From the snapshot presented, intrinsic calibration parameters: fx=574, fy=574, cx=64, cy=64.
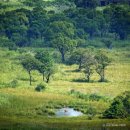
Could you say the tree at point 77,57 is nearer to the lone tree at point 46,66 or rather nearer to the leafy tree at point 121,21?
the lone tree at point 46,66

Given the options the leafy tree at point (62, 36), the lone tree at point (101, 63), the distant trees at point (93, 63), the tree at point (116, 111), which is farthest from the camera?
the leafy tree at point (62, 36)

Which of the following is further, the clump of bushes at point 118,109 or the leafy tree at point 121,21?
the leafy tree at point 121,21

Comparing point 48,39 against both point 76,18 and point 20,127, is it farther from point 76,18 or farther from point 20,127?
point 20,127

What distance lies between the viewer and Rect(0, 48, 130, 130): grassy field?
49.4 meters

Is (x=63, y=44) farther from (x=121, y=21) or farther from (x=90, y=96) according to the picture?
(x=90, y=96)

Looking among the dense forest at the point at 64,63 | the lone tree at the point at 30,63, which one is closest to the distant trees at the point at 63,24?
the dense forest at the point at 64,63

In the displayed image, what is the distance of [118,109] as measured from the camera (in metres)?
50.5

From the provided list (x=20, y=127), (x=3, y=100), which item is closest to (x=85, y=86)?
(x=3, y=100)

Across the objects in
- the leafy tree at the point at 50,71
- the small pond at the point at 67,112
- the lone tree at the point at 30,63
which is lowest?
the small pond at the point at 67,112

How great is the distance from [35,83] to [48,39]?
17371 millimetres

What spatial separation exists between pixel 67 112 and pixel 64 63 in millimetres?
17559

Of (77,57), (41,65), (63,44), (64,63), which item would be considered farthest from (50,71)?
(63,44)

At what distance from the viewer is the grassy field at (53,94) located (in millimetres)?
49406

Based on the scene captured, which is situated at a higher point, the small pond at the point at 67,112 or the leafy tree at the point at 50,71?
the leafy tree at the point at 50,71
